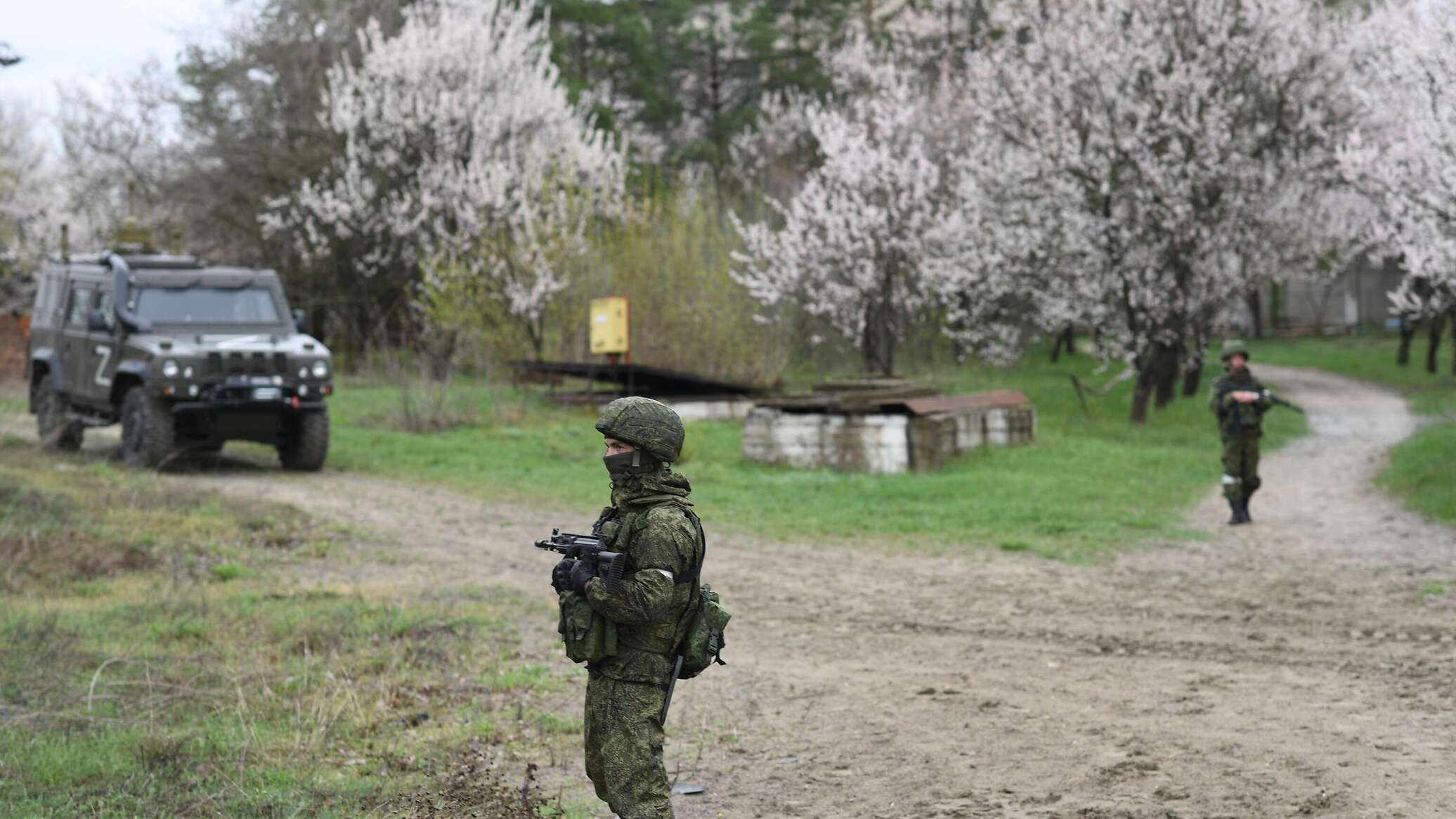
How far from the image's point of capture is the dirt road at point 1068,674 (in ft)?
18.5

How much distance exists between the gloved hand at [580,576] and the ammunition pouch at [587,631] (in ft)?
0.15

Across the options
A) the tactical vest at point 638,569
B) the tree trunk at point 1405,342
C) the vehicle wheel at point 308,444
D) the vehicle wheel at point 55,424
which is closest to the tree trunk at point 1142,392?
the vehicle wheel at point 308,444

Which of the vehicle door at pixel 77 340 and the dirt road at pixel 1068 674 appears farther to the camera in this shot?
the vehicle door at pixel 77 340

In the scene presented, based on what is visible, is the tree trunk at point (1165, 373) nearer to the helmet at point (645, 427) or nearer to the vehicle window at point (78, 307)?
the vehicle window at point (78, 307)

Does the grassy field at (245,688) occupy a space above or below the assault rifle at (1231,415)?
below

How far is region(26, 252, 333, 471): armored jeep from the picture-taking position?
15766mm

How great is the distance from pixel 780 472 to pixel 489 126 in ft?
54.5

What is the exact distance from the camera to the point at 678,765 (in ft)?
20.2

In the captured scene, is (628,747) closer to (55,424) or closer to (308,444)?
(308,444)

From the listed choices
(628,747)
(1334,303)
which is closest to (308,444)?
(628,747)

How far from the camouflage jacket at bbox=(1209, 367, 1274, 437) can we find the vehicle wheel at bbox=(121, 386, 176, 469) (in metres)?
11.1

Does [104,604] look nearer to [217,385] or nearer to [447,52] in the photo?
[217,385]

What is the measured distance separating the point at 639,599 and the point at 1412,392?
31477mm

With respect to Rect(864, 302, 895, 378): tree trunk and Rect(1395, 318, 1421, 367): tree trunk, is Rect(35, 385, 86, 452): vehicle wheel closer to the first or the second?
Rect(864, 302, 895, 378): tree trunk
